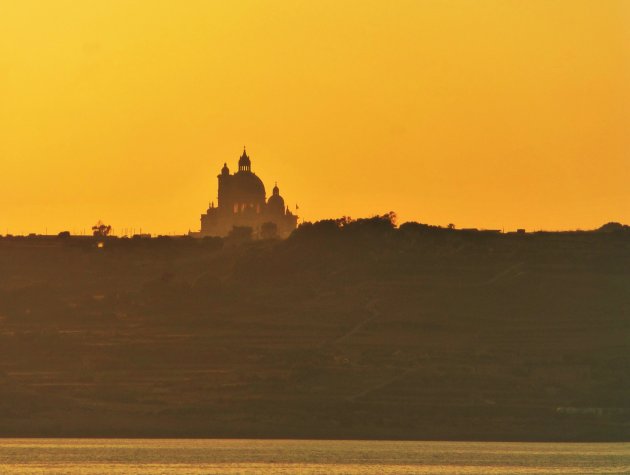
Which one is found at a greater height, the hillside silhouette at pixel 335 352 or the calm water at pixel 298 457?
the hillside silhouette at pixel 335 352

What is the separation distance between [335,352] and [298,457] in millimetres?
28878

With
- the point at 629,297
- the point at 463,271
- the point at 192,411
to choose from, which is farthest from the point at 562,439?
the point at 463,271

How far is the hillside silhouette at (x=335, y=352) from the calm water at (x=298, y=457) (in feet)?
4.48

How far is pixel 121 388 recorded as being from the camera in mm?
149750

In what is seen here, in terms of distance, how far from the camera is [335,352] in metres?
161

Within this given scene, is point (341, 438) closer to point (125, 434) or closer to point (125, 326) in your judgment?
point (125, 434)

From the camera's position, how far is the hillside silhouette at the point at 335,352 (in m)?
139

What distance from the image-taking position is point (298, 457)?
13238 cm

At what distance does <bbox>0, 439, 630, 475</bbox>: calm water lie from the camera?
124 meters

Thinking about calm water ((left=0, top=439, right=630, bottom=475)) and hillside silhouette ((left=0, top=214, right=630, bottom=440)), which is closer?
calm water ((left=0, top=439, right=630, bottom=475))

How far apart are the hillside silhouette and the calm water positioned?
137 cm

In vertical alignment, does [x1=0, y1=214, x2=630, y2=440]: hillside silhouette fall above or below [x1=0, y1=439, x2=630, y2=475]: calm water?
above

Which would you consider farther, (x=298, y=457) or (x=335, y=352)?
(x=335, y=352)

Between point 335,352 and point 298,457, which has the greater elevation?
point 335,352
